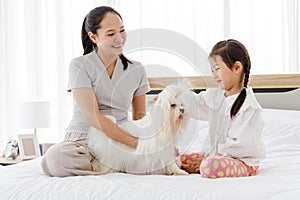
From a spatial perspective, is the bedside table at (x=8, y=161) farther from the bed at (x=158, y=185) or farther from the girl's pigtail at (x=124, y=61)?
the girl's pigtail at (x=124, y=61)

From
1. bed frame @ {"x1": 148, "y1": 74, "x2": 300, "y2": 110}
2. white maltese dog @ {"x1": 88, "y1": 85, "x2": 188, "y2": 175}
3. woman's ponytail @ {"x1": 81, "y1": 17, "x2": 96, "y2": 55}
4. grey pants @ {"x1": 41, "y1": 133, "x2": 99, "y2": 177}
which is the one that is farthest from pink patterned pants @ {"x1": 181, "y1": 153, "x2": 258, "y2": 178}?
bed frame @ {"x1": 148, "y1": 74, "x2": 300, "y2": 110}

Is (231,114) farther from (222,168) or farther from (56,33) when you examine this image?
(56,33)

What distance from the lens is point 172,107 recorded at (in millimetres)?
1647

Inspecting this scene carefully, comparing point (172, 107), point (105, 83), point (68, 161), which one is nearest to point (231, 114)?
point (172, 107)

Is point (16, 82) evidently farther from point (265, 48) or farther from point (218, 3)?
point (265, 48)

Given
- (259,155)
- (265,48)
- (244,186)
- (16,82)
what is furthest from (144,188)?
(16,82)

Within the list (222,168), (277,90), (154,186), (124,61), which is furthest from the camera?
(277,90)

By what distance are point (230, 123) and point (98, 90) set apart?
556 mm

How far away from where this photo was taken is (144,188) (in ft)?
4.65

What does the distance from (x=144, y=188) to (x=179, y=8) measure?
85.7 inches

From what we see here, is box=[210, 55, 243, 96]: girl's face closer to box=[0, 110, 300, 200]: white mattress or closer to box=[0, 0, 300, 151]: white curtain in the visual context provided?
box=[0, 110, 300, 200]: white mattress

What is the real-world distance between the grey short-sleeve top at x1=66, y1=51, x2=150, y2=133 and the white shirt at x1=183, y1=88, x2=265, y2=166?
0.99 feet

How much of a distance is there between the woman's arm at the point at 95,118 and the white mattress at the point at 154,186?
0.47 feet

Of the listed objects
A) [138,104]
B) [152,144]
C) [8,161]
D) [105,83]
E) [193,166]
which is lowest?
[8,161]
